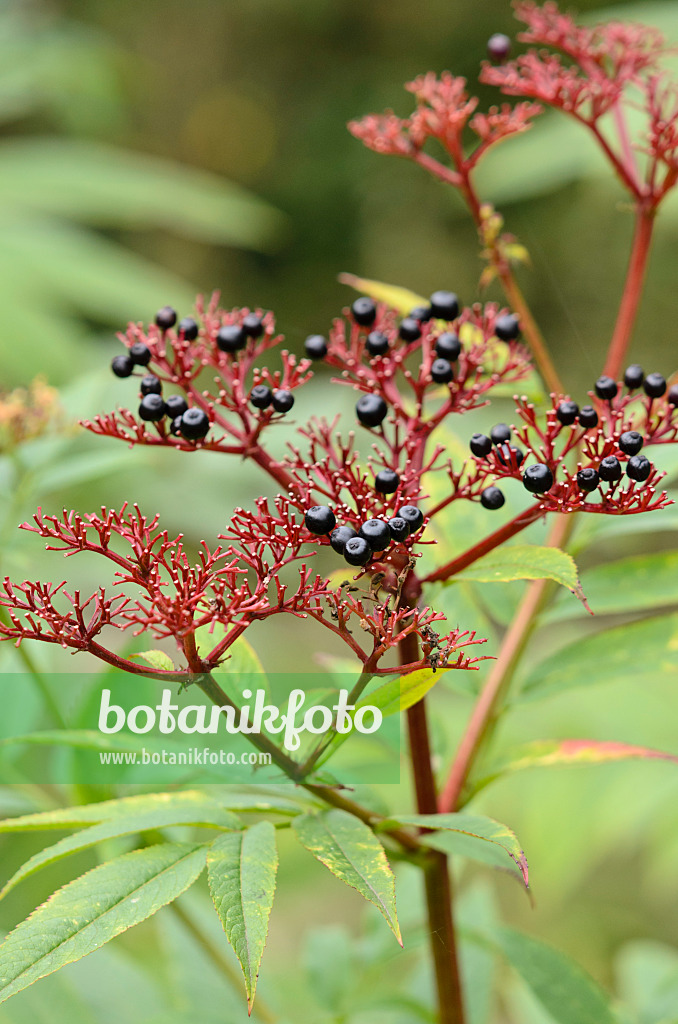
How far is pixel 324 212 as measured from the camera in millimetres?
6500

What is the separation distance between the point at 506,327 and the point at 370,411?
181 mm

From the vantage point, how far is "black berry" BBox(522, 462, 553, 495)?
0.59m

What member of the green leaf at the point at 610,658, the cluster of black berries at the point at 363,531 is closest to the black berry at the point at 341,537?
the cluster of black berries at the point at 363,531

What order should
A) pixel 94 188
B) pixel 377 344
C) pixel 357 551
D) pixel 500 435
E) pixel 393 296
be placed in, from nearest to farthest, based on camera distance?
1. pixel 357 551
2. pixel 500 435
3. pixel 377 344
4. pixel 393 296
5. pixel 94 188

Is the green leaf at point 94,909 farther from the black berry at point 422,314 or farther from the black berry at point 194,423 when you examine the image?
the black berry at point 422,314

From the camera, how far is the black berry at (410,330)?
77cm

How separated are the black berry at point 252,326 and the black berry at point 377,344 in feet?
0.30

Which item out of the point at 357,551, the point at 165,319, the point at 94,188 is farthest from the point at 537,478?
the point at 94,188

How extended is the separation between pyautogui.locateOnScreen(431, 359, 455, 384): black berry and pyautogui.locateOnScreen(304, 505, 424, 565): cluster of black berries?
0.58 ft

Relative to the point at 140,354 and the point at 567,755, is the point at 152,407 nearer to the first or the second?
the point at 140,354

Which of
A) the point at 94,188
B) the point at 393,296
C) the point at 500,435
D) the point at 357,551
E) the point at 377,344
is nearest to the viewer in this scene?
the point at 357,551

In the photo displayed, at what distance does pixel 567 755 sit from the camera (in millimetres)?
706

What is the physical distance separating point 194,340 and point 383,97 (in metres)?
5.82

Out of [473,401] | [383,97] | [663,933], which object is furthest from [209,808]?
[383,97]
